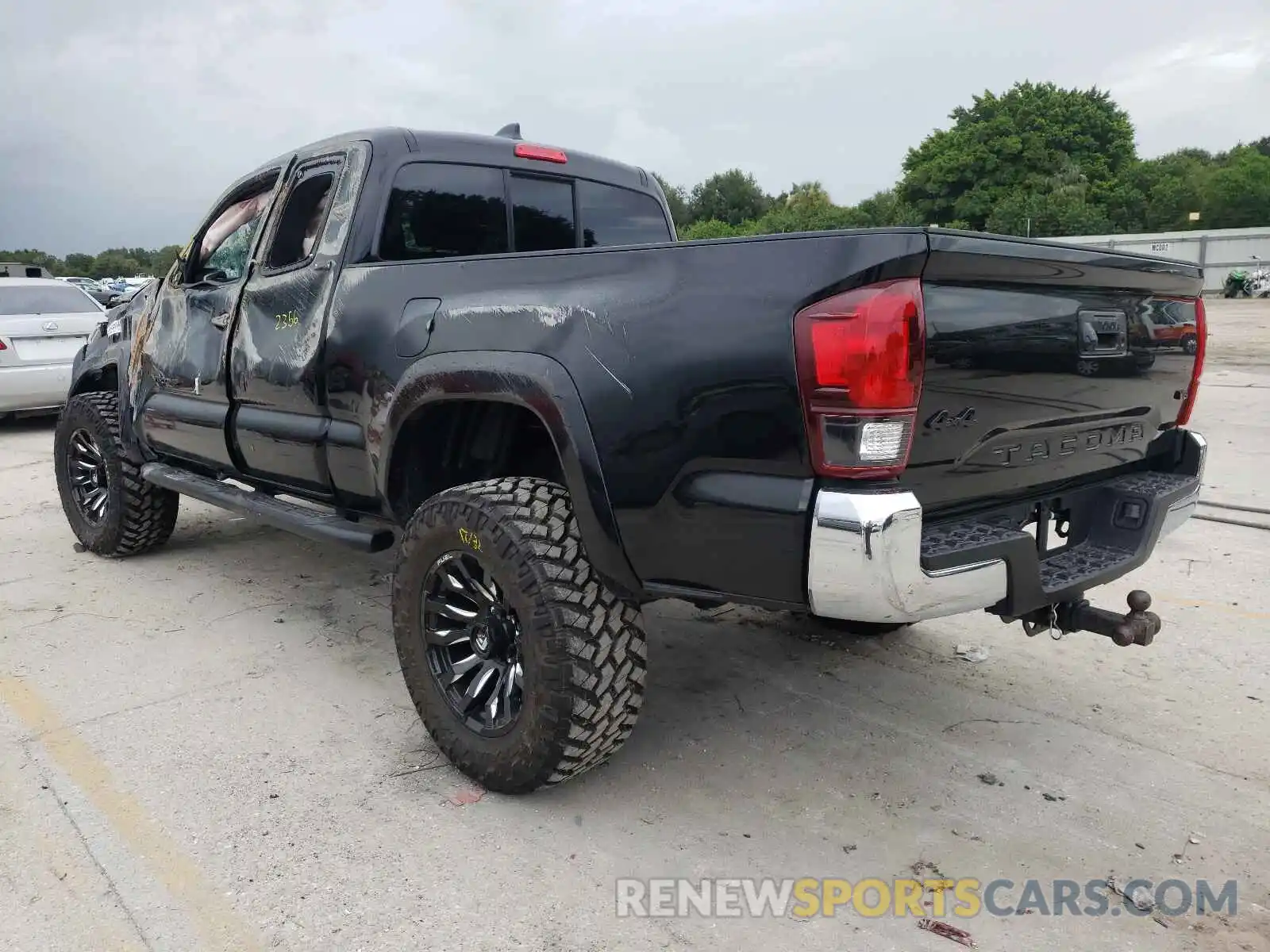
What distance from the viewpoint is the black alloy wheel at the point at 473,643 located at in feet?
9.34

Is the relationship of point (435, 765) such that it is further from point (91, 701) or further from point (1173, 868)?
point (1173, 868)

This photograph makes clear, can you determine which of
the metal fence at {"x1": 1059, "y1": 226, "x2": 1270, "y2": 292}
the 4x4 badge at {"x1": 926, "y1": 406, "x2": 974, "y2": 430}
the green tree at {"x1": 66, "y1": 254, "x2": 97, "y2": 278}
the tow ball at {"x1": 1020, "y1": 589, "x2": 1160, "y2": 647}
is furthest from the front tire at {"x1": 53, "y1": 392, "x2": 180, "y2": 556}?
the green tree at {"x1": 66, "y1": 254, "x2": 97, "y2": 278}

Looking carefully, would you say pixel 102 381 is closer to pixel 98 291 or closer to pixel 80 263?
pixel 98 291

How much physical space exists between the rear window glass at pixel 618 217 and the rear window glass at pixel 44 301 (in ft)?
27.1

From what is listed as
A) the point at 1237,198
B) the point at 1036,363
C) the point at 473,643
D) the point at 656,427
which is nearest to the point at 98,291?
the point at 473,643

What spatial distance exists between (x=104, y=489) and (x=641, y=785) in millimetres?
4076

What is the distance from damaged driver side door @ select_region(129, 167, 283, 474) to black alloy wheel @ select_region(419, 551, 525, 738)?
6.06 ft

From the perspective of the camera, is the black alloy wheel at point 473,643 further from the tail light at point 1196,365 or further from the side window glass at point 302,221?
the tail light at point 1196,365

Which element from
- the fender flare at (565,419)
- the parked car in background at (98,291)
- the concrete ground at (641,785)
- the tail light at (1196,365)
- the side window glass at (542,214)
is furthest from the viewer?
the parked car in background at (98,291)

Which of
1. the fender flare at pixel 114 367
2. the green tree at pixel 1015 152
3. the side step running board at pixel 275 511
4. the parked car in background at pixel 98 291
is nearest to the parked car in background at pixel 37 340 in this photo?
the parked car in background at pixel 98 291

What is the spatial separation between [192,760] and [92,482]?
3167 millimetres

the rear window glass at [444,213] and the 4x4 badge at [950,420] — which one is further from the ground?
the rear window glass at [444,213]

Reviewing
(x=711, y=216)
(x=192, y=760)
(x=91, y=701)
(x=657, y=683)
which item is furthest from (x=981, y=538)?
(x=711, y=216)

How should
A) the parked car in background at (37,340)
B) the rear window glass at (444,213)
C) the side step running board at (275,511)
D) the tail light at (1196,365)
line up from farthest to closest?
1. the parked car in background at (37,340)
2. the rear window glass at (444,213)
3. the side step running board at (275,511)
4. the tail light at (1196,365)
